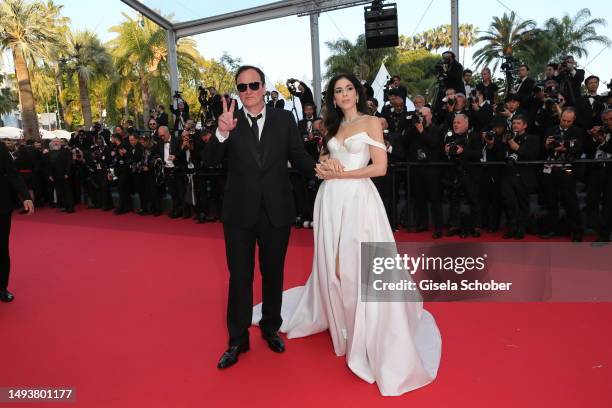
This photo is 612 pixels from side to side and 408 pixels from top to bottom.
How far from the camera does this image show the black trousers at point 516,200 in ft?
20.5

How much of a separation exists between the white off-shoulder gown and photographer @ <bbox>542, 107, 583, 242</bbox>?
3.55 metres

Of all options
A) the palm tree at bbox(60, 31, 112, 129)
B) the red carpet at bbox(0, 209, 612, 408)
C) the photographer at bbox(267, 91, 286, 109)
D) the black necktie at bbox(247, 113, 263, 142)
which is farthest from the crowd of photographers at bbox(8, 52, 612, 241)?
the palm tree at bbox(60, 31, 112, 129)


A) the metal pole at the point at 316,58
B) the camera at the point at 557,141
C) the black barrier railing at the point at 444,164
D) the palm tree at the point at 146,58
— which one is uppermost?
the palm tree at the point at 146,58

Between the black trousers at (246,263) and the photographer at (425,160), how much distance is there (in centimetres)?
384

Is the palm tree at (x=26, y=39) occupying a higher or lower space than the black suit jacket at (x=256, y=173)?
higher

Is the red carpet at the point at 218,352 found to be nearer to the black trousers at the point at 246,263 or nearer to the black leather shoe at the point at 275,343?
the black leather shoe at the point at 275,343

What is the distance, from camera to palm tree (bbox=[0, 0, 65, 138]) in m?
22.8

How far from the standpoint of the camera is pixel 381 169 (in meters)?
3.06

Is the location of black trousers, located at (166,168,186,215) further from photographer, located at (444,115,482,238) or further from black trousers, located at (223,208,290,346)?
black trousers, located at (223,208,290,346)

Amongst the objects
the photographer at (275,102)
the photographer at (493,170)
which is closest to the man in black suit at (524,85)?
the photographer at (493,170)

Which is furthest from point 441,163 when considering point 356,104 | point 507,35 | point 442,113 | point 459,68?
point 507,35

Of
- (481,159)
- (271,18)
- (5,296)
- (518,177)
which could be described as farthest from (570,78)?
(5,296)

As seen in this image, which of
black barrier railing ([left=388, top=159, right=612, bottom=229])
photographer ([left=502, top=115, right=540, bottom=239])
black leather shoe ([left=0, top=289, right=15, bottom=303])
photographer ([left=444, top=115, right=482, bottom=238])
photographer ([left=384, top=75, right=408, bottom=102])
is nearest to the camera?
black leather shoe ([left=0, top=289, right=15, bottom=303])

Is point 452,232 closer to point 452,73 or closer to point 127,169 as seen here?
point 452,73
